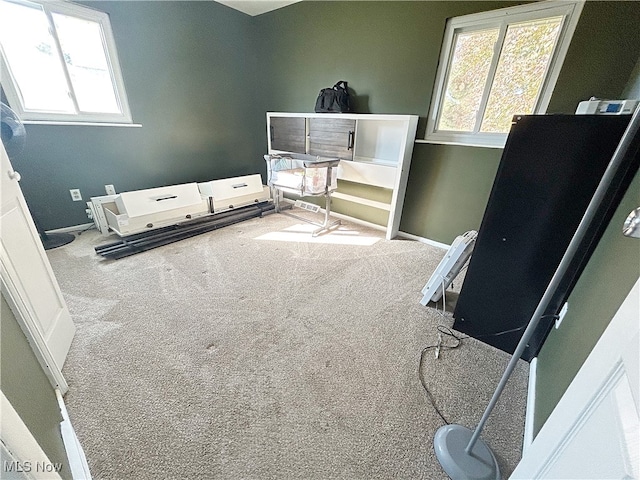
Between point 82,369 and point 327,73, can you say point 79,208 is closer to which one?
point 82,369

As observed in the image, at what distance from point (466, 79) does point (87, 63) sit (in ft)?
12.3

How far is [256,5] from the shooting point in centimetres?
328

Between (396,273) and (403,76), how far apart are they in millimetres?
2007

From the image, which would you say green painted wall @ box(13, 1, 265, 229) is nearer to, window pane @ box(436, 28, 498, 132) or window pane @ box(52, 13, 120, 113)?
window pane @ box(52, 13, 120, 113)

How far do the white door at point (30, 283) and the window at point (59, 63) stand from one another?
199 cm

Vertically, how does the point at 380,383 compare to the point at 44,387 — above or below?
below

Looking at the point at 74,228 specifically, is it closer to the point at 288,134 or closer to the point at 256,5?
the point at 288,134

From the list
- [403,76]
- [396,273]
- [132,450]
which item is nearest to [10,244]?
[132,450]

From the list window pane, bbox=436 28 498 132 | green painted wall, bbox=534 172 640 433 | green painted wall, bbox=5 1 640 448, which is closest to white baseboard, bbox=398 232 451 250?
green painted wall, bbox=5 1 640 448

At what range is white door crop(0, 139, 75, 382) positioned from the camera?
3.19ft

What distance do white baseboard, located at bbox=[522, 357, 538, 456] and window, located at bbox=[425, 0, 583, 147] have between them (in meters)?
1.84

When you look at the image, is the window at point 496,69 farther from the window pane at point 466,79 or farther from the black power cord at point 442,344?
the black power cord at point 442,344

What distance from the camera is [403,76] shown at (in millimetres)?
2615

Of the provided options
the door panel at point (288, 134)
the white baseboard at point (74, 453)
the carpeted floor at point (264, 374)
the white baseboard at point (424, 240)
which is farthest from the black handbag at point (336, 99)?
the white baseboard at point (74, 453)
